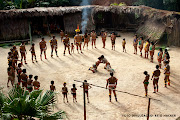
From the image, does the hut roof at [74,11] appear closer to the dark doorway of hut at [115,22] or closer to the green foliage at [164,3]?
the dark doorway of hut at [115,22]

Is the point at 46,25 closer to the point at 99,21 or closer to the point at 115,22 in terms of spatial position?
the point at 99,21

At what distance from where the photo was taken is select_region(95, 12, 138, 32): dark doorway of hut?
21695mm

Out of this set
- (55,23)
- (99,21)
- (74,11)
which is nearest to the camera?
(74,11)

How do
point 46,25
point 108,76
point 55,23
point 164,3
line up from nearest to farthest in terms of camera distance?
point 108,76 < point 46,25 < point 164,3 < point 55,23

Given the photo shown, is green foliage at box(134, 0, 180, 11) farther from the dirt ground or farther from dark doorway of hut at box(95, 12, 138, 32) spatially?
the dirt ground

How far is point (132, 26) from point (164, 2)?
13.2 ft

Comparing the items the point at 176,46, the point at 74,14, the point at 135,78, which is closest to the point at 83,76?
the point at 135,78

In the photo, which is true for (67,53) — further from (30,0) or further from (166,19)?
(30,0)

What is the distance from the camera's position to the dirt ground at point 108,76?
8.62 meters

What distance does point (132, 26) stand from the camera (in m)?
21.7

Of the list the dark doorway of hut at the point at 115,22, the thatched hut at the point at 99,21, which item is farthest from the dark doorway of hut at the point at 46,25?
the dark doorway of hut at the point at 115,22

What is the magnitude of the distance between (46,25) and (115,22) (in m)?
6.80

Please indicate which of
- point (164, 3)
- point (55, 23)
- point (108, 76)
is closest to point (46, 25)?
point (55, 23)

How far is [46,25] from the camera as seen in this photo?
71.6 feet
